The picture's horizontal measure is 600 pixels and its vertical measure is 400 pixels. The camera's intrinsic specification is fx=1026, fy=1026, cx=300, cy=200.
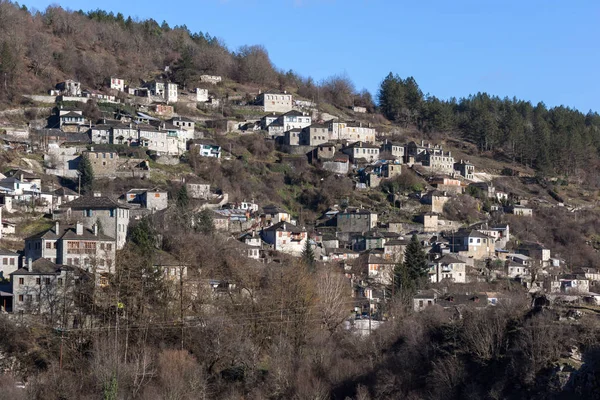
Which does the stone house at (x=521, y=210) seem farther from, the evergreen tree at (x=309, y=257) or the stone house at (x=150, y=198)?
the stone house at (x=150, y=198)

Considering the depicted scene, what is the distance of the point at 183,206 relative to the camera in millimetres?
62969

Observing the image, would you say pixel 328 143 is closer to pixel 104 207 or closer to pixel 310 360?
pixel 104 207

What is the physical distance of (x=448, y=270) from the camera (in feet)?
213

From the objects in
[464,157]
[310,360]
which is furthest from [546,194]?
[310,360]

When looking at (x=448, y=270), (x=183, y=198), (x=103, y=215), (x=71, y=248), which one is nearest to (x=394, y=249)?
(x=448, y=270)

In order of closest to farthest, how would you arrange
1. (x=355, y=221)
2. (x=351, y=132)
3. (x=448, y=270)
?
(x=448, y=270)
(x=355, y=221)
(x=351, y=132)

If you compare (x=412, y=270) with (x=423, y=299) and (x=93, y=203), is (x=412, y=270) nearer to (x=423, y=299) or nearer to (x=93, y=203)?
(x=423, y=299)

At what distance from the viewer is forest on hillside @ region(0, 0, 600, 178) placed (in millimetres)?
91562

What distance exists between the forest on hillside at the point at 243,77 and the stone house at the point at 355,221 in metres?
27.5

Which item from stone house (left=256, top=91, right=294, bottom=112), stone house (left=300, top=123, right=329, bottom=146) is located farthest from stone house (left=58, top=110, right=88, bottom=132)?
stone house (left=256, top=91, right=294, bottom=112)

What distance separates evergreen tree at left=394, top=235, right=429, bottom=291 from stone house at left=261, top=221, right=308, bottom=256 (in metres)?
6.81

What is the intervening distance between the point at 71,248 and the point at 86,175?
1670 cm

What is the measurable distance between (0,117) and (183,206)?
2035cm

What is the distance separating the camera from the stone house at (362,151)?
82750 millimetres
